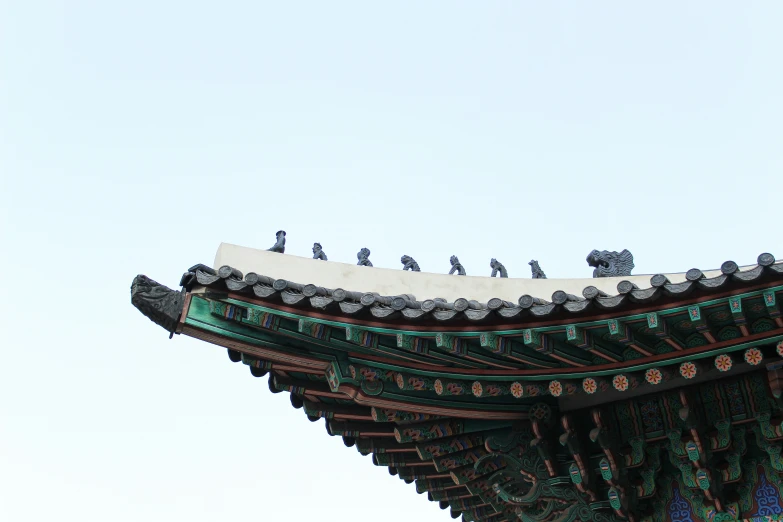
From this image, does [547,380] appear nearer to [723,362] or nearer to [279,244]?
[723,362]

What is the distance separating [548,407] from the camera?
6098 mm

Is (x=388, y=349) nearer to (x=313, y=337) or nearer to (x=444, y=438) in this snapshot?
(x=313, y=337)

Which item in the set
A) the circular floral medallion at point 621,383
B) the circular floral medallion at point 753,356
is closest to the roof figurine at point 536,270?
the circular floral medallion at point 621,383

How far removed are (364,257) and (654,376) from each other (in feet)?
9.61

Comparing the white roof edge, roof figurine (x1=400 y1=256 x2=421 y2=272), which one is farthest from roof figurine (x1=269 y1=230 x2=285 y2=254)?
roof figurine (x1=400 y1=256 x2=421 y2=272)

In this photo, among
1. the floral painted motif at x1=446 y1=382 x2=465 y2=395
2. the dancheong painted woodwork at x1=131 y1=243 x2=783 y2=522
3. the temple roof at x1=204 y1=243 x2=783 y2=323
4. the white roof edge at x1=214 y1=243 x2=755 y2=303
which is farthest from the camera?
the white roof edge at x1=214 y1=243 x2=755 y2=303

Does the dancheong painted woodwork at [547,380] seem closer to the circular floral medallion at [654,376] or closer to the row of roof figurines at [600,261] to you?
the circular floral medallion at [654,376]

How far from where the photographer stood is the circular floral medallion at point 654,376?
5.42m

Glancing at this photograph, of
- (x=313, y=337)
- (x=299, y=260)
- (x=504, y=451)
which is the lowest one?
(x=504, y=451)

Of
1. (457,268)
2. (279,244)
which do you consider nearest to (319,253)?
(279,244)

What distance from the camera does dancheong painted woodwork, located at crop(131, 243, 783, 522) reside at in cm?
513

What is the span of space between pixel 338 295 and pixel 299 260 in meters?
1.87

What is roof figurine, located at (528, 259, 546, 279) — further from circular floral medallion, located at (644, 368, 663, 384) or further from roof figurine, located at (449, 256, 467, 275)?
circular floral medallion, located at (644, 368, 663, 384)

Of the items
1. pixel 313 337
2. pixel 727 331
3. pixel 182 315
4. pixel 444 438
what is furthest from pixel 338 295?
pixel 727 331
